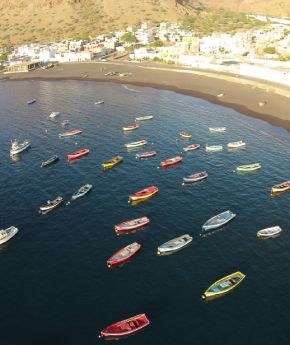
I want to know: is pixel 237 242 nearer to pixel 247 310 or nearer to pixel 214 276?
pixel 214 276

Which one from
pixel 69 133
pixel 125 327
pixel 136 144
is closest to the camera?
pixel 125 327

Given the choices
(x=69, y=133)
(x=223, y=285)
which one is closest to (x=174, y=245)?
(x=223, y=285)

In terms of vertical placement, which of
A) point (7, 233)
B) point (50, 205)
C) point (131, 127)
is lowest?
point (7, 233)

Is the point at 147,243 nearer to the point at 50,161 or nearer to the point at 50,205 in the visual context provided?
the point at 50,205

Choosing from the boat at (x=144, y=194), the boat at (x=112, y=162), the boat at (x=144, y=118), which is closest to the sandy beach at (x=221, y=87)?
the boat at (x=144, y=118)

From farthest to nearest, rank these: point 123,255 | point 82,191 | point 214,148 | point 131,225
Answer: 1. point 214,148
2. point 82,191
3. point 131,225
4. point 123,255

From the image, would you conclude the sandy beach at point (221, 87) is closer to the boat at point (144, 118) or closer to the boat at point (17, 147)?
the boat at point (144, 118)

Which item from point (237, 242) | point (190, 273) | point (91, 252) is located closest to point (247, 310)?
point (190, 273)
